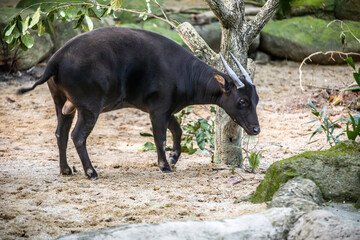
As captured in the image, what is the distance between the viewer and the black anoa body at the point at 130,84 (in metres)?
5.00

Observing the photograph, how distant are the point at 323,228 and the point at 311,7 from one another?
11614 mm

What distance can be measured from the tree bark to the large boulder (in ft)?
17.4

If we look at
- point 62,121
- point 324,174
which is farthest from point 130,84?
point 324,174

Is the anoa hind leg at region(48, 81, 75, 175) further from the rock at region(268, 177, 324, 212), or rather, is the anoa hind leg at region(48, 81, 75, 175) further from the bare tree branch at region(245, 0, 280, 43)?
the rock at region(268, 177, 324, 212)

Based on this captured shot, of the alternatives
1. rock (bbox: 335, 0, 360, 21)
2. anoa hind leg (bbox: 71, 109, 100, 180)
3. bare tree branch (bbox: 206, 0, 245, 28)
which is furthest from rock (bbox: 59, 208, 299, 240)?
rock (bbox: 335, 0, 360, 21)

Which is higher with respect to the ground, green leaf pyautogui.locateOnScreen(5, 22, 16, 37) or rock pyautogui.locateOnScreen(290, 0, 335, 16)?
green leaf pyautogui.locateOnScreen(5, 22, 16, 37)

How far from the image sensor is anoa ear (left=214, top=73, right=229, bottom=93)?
5.39 m

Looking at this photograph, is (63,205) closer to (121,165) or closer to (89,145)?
(121,165)

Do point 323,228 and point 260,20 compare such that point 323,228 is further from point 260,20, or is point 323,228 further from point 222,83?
point 260,20

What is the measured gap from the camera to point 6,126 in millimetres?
7453

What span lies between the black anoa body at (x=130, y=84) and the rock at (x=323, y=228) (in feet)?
7.95

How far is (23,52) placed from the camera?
10117 millimetres

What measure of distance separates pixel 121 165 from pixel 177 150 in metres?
0.68

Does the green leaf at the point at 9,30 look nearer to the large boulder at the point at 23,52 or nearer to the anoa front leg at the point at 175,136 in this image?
the anoa front leg at the point at 175,136
